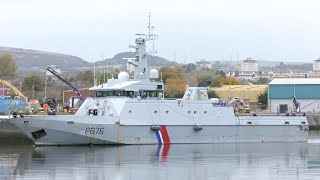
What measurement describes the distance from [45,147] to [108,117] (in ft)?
12.5

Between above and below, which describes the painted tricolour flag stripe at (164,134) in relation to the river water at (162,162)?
above

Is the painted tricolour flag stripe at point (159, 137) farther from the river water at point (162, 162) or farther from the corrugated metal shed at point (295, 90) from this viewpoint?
the corrugated metal shed at point (295, 90)

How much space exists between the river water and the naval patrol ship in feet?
3.00

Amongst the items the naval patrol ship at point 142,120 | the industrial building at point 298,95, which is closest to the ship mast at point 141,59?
the naval patrol ship at point 142,120

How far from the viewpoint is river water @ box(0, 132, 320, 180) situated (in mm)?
36812

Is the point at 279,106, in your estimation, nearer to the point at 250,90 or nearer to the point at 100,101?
the point at 250,90

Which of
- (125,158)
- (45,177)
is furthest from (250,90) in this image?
(45,177)

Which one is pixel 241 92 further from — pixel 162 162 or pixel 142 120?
pixel 162 162

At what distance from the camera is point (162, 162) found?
4206 cm

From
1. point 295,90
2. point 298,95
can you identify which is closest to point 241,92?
point 298,95

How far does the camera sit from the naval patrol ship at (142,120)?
51531mm

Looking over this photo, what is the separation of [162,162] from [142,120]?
10.6 metres

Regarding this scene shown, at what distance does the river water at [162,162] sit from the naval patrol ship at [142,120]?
0.91m

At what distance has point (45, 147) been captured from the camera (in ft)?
169
